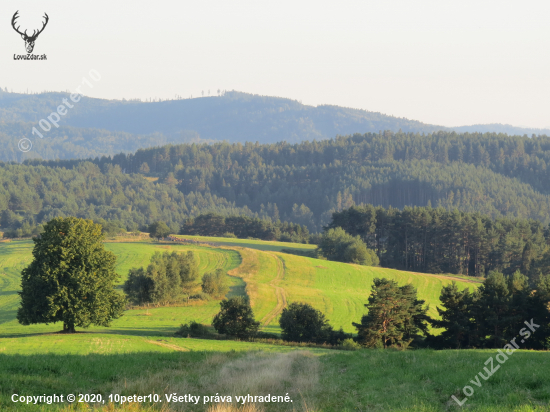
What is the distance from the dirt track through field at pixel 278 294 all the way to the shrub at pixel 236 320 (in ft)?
55.6

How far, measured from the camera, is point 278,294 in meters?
81.9

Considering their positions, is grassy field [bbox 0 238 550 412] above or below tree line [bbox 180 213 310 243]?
above

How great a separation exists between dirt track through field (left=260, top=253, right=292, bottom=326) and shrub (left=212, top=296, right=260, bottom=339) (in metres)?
16.9

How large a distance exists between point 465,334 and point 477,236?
97.5m

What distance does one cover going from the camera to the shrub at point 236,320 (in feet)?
155

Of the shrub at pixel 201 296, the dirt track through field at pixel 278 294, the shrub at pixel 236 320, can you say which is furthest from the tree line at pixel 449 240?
the shrub at pixel 236 320

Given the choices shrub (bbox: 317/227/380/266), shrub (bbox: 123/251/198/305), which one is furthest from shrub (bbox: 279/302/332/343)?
shrub (bbox: 317/227/380/266)

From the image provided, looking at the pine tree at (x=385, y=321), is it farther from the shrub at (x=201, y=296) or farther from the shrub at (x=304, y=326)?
the shrub at (x=201, y=296)

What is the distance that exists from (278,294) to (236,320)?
3468 centimetres

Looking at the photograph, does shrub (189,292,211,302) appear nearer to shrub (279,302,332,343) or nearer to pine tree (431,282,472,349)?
shrub (279,302,332,343)

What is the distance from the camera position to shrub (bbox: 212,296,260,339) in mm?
47156

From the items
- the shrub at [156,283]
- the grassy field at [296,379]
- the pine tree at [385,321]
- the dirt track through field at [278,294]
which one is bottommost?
the dirt track through field at [278,294]

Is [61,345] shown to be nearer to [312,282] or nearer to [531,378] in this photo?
[531,378]

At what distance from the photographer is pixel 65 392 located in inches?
485
